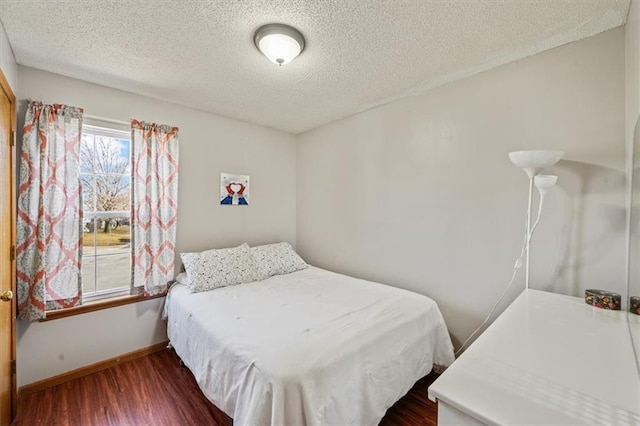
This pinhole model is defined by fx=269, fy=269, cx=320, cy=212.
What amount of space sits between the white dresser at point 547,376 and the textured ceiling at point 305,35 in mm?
1624

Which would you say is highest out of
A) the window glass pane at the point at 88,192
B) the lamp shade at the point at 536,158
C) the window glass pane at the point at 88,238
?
the lamp shade at the point at 536,158

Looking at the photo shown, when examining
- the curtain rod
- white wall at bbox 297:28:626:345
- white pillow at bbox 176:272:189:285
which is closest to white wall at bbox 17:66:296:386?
the curtain rod

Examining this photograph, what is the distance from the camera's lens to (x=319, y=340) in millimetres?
1523

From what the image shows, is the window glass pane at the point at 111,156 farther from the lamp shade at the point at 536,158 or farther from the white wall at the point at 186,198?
the lamp shade at the point at 536,158

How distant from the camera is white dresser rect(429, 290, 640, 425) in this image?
27.0 inches

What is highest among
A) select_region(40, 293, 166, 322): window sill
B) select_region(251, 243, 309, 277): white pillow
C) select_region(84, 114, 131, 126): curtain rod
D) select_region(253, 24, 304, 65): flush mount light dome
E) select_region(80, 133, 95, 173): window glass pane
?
select_region(253, 24, 304, 65): flush mount light dome

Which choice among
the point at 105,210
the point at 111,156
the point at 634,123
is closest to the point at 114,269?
the point at 105,210

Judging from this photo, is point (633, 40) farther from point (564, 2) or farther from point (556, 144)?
point (556, 144)

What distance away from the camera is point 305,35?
1.67m

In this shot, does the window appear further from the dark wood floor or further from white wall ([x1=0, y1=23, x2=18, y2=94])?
the dark wood floor

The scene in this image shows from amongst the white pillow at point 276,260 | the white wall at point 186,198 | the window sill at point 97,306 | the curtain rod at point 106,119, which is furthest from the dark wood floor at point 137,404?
the curtain rod at point 106,119

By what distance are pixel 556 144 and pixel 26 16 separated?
3.29 m

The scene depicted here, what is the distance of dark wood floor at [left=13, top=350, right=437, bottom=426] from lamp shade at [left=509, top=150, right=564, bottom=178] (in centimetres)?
172

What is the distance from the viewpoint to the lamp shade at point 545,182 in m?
1.59
